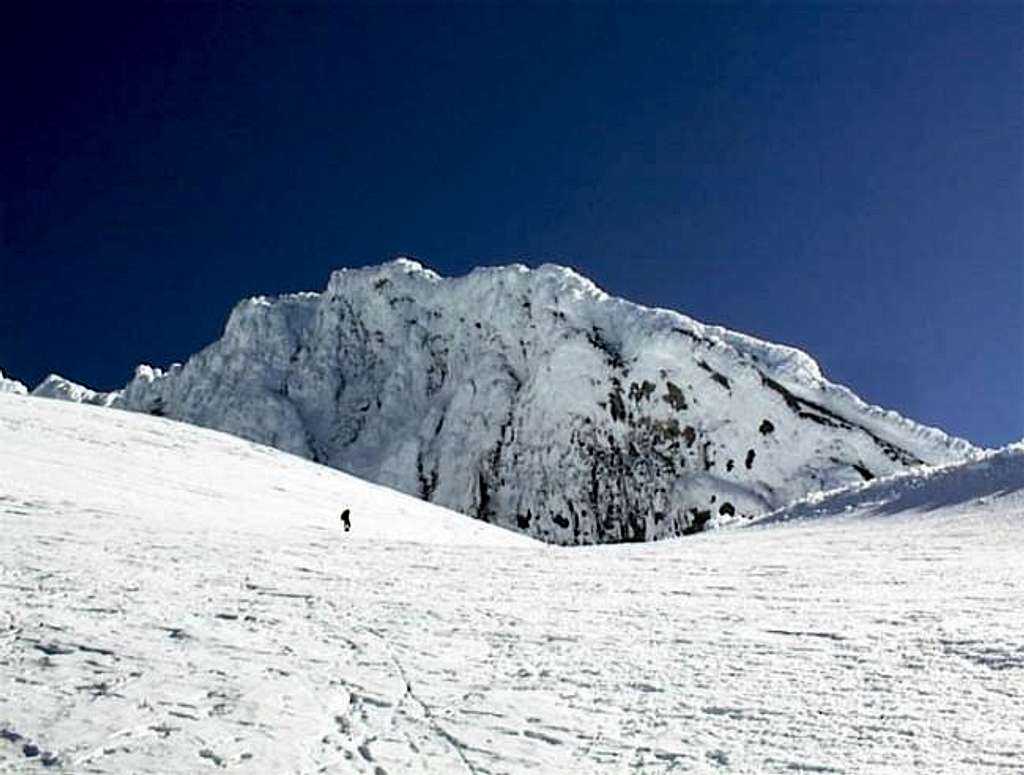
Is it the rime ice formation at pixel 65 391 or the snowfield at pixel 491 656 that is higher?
the rime ice formation at pixel 65 391

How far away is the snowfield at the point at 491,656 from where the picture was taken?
4973 millimetres

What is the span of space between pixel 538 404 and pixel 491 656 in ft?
272

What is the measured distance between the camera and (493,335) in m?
99.6

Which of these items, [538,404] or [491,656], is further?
[538,404]

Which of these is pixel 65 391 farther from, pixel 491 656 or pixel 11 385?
pixel 491 656

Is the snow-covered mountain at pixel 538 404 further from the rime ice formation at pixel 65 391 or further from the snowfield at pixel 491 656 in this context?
the snowfield at pixel 491 656

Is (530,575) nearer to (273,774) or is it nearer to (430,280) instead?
(273,774)

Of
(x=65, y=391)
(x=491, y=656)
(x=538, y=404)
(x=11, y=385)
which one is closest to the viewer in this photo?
(x=491, y=656)

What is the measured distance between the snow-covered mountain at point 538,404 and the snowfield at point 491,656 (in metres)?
61.6

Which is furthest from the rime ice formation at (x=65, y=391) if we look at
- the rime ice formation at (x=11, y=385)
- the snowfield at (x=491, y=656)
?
the snowfield at (x=491, y=656)

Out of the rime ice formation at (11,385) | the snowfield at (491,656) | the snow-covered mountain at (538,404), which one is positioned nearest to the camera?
the snowfield at (491,656)

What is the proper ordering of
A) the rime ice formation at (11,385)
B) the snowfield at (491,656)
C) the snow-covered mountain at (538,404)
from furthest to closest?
the rime ice formation at (11,385), the snow-covered mountain at (538,404), the snowfield at (491,656)

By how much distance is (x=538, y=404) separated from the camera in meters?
89.8

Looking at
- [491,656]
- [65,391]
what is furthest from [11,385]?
[491,656]
